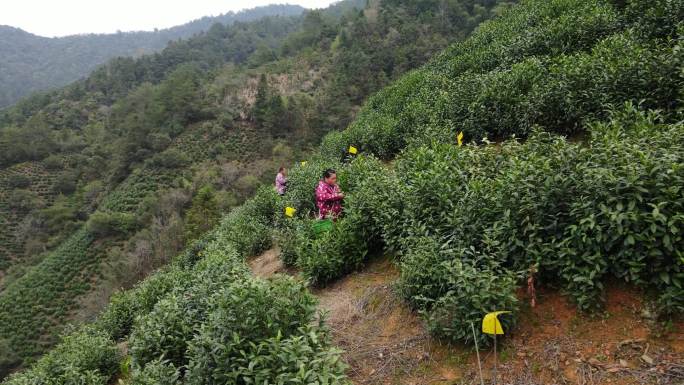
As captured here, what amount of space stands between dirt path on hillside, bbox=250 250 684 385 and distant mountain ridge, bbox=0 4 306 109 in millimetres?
151392

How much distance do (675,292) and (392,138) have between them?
8.55 meters

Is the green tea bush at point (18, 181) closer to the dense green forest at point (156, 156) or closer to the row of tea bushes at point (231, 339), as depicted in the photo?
the dense green forest at point (156, 156)

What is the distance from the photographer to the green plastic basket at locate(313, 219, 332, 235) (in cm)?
651

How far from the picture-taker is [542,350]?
346cm

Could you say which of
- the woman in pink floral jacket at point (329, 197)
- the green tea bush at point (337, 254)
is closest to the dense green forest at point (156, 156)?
the woman in pink floral jacket at point (329, 197)

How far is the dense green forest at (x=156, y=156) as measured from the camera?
31.3m

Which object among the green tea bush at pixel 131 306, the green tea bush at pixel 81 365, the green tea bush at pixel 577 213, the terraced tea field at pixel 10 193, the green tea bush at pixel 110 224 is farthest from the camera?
the terraced tea field at pixel 10 193

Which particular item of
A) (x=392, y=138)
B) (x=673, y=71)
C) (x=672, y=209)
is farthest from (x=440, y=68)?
(x=672, y=209)

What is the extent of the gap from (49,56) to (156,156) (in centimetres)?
16463

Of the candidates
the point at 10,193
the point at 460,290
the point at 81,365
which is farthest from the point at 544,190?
the point at 10,193

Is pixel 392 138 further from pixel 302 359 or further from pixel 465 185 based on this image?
pixel 302 359

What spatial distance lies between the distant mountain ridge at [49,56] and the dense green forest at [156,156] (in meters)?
81.0

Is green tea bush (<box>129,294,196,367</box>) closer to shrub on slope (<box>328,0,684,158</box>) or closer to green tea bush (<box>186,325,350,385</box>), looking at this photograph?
green tea bush (<box>186,325,350,385</box>)

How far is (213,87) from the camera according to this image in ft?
201
